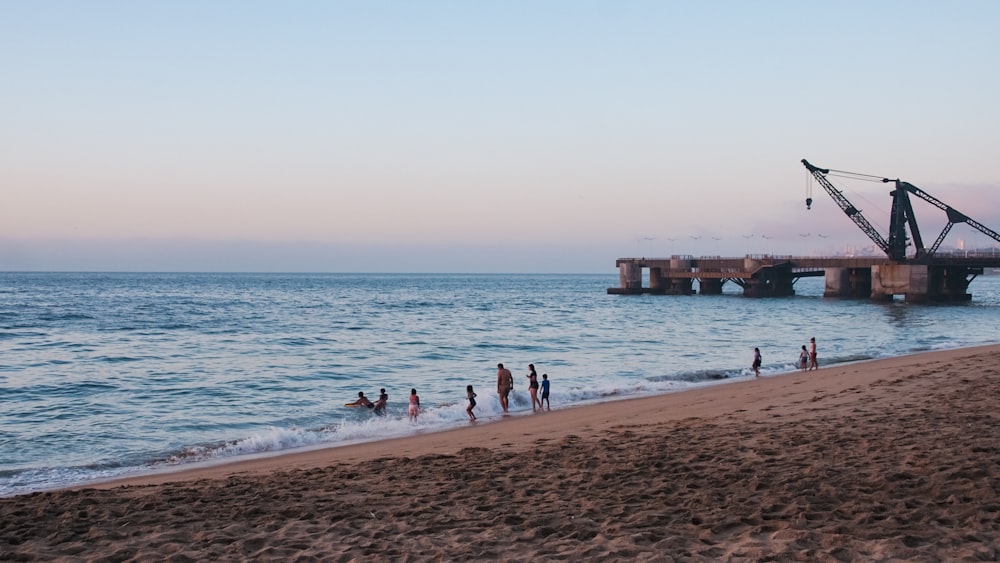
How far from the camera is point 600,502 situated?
8156 millimetres

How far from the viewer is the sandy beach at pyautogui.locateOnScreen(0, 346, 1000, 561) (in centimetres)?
675

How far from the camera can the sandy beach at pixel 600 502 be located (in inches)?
266

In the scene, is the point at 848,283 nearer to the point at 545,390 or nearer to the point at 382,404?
the point at 545,390

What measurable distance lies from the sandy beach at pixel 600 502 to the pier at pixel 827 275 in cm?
6310

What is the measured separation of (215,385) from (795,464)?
18.7 meters

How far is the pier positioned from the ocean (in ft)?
30.3

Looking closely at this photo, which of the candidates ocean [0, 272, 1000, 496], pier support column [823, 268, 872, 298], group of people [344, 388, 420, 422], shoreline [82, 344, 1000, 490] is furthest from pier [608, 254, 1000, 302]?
group of people [344, 388, 420, 422]

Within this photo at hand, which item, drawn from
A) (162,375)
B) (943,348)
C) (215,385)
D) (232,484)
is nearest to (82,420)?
(215,385)

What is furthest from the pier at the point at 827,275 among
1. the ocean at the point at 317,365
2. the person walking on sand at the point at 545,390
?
the person walking on sand at the point at 545,390

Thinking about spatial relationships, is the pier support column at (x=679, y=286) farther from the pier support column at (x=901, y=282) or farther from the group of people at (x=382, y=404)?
the group of people at (x=382, y=404)

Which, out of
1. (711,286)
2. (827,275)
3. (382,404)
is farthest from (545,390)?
(711,286)

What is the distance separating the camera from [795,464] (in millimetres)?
9320

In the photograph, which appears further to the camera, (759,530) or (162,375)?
(162,375)

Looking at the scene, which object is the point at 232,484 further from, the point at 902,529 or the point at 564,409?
the point at 564,409
